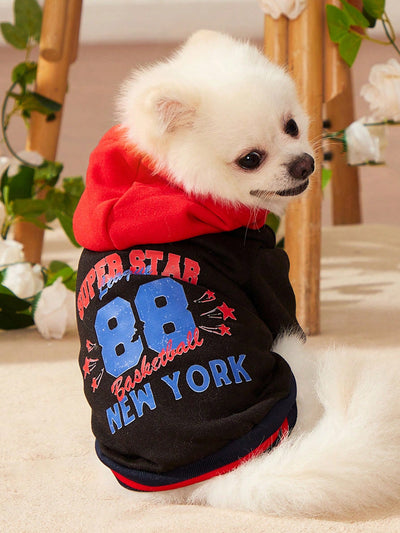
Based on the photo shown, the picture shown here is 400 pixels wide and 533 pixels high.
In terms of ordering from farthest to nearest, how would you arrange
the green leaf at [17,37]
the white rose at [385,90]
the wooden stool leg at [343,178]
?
the wooden stool leg at [343,178] → the green leaf at [17,37] → the white rose at [385,90]

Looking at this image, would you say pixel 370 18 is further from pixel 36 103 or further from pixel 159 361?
pixel 159 361

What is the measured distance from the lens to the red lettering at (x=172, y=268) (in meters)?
0.79

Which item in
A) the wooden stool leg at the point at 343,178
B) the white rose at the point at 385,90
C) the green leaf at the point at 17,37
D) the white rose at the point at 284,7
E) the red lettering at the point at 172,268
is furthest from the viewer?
the wooden stool leg at the point at 343,178

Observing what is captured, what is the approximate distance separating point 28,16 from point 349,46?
0.68 m

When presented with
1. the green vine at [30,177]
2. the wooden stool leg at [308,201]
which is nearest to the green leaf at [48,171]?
the green vine at [30,177]

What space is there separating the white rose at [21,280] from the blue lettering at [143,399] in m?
0.63

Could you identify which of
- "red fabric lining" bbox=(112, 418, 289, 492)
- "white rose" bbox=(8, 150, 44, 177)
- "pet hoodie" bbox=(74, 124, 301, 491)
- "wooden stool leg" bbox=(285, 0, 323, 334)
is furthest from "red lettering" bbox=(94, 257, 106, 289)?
"white rose" bbox=(8, 150, 44, 177)

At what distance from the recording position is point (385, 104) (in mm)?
1320

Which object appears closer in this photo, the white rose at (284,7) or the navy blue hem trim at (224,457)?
the navy blue hem trim at (224,457)

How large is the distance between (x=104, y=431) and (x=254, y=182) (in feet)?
1.02

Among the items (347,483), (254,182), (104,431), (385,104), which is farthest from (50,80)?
(347,483)

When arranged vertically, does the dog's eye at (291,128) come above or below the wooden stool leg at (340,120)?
→ below

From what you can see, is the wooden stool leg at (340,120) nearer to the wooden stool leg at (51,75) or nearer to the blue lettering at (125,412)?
the wooden stool leg at (51,75)

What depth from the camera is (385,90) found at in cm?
131
